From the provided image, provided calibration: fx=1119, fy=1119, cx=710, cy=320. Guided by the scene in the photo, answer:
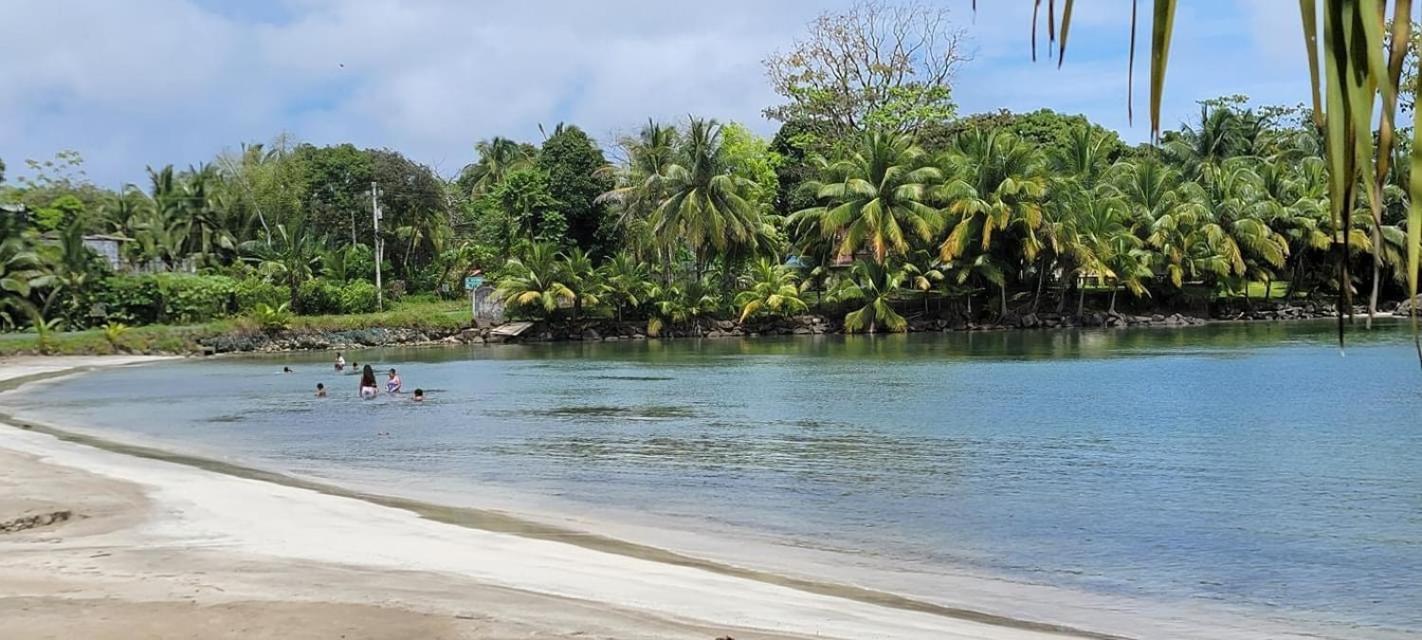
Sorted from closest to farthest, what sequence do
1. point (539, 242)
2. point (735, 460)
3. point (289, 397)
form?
point (735, 460) < point (289, 397) < point (539, 242)

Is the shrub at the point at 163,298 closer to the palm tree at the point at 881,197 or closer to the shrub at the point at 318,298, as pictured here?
the shrub at the point at 318,298

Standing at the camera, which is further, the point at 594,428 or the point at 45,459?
Answer: the point at 594,428

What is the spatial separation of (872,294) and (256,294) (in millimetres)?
31006

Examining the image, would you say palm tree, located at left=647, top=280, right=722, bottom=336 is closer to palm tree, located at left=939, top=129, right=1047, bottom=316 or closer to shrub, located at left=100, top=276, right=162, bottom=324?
palm tree, located at left=939, top=129, right=1047, bottom=316

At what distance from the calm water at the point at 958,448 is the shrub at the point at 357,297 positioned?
55.6 ft

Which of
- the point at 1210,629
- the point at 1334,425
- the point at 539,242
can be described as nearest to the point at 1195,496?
the point at 1210,629

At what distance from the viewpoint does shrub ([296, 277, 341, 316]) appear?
5728 cm

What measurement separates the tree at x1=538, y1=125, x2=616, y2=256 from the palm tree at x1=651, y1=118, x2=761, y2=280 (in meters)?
6.18

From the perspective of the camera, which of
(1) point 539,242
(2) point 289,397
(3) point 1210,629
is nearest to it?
(3) point 1210,629

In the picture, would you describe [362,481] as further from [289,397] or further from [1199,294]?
[1199,294]

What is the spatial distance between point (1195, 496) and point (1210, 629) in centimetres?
694

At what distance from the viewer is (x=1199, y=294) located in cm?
6188

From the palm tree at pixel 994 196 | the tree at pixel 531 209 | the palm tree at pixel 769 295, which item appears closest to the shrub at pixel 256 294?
the tree at pixel 531 209

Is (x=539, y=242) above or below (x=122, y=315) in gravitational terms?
above
